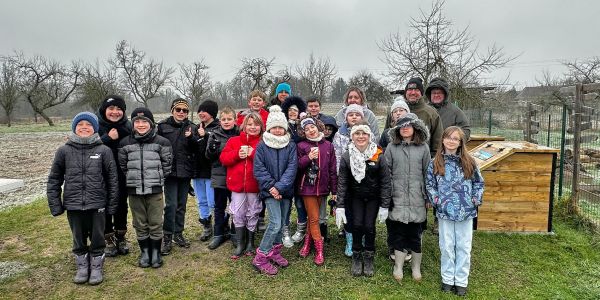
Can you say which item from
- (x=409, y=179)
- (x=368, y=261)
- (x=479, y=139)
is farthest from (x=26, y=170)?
(x=479, y=139)

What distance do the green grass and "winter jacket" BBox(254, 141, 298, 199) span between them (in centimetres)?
91

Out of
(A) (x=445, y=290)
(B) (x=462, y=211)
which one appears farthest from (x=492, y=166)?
(A) (x=445, y=290)

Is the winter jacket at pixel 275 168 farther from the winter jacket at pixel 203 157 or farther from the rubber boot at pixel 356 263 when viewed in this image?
the rubber boot at pixel 356 263

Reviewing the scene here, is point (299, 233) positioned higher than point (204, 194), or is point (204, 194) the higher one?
point (204, 194)

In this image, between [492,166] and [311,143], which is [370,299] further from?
[492,166]

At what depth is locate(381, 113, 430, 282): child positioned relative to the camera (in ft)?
11.8

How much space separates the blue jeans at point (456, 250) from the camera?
3453 millimetres

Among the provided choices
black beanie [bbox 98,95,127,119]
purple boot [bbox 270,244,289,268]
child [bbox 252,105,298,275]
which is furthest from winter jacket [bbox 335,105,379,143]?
black beanie [bbox 98,95,127,119]

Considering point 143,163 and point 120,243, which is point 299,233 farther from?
point 120,243

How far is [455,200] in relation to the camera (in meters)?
3.41

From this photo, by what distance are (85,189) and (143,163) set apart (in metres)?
0.59

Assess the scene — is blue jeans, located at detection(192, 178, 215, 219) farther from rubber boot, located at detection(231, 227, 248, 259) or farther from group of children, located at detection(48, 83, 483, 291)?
rubber boot, located at detection(231, 227, 248, 259)

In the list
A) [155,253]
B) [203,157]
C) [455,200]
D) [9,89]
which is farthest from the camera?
[9,89]

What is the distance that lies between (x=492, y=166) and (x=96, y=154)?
467 cm
